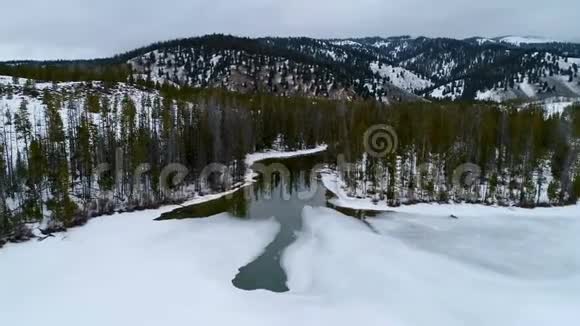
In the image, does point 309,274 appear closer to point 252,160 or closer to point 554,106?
point 252,160

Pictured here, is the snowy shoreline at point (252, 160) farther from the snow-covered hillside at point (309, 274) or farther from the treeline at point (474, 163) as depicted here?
the treeline at point (474, 163)

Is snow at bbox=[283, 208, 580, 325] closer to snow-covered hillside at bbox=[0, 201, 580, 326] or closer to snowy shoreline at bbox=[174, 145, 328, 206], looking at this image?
snow-covered hillside at bbox=[0, 201, 580, 326]

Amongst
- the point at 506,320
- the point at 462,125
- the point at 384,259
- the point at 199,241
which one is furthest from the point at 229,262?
the point at 462,125

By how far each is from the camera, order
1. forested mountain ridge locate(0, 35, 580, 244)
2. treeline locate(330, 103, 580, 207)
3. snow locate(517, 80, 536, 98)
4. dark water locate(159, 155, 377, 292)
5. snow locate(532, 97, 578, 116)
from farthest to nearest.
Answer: snow locate(517, 80, 536, 98), snow locate(532, 97, 578, 116), treeline locate(330, 103, 580, 207), forested mountain ridge locate(0, 35, 580, 244), dark water locate(159, 155, 377, 292)

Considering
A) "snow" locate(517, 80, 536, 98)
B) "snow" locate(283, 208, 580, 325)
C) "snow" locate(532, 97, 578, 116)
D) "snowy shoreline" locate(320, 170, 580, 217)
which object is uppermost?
"snow" locate(517, 80, 536, 98)

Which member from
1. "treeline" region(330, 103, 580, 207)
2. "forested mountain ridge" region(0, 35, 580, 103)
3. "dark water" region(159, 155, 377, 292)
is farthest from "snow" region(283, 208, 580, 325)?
"forested mountain ridge" region(0, 35, 580, 103)
